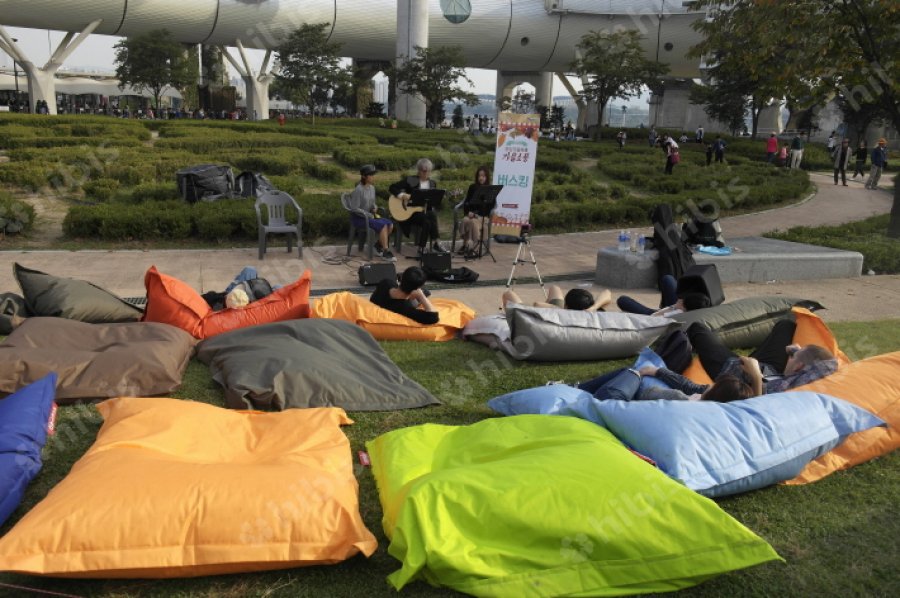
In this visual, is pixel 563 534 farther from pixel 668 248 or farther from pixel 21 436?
pixel 668 248

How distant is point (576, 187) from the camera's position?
1612 centimetres

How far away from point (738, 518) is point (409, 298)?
11.9ft

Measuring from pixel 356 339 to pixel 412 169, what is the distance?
534 inches

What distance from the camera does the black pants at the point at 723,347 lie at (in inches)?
209

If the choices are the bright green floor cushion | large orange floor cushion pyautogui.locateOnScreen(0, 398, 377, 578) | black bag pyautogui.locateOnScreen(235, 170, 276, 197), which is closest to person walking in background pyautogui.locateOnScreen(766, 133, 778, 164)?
black bag pyautogui.locateOnScreen(235, 170, 276, 197)

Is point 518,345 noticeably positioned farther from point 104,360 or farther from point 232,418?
point 104,360

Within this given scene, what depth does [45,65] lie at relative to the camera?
134 feet

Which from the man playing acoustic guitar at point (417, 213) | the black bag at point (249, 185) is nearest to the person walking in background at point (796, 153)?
the man playing acoustic guitar at point (417, 213)

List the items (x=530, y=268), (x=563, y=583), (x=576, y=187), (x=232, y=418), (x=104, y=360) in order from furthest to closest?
(x=576, y=187), (x=530, y=268), (x=104, y=360), (x=232, y=418), (x=563, y=583)

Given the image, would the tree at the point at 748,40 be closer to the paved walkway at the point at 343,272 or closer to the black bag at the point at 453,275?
the paved walkway at the point at 343,272

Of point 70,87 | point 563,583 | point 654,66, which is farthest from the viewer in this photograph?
point 70,87

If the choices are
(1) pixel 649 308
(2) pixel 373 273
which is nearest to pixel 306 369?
(2) pixel 373 273

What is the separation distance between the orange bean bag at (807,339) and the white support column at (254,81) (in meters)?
46.4

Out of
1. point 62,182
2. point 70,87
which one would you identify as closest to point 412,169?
point 62,182
